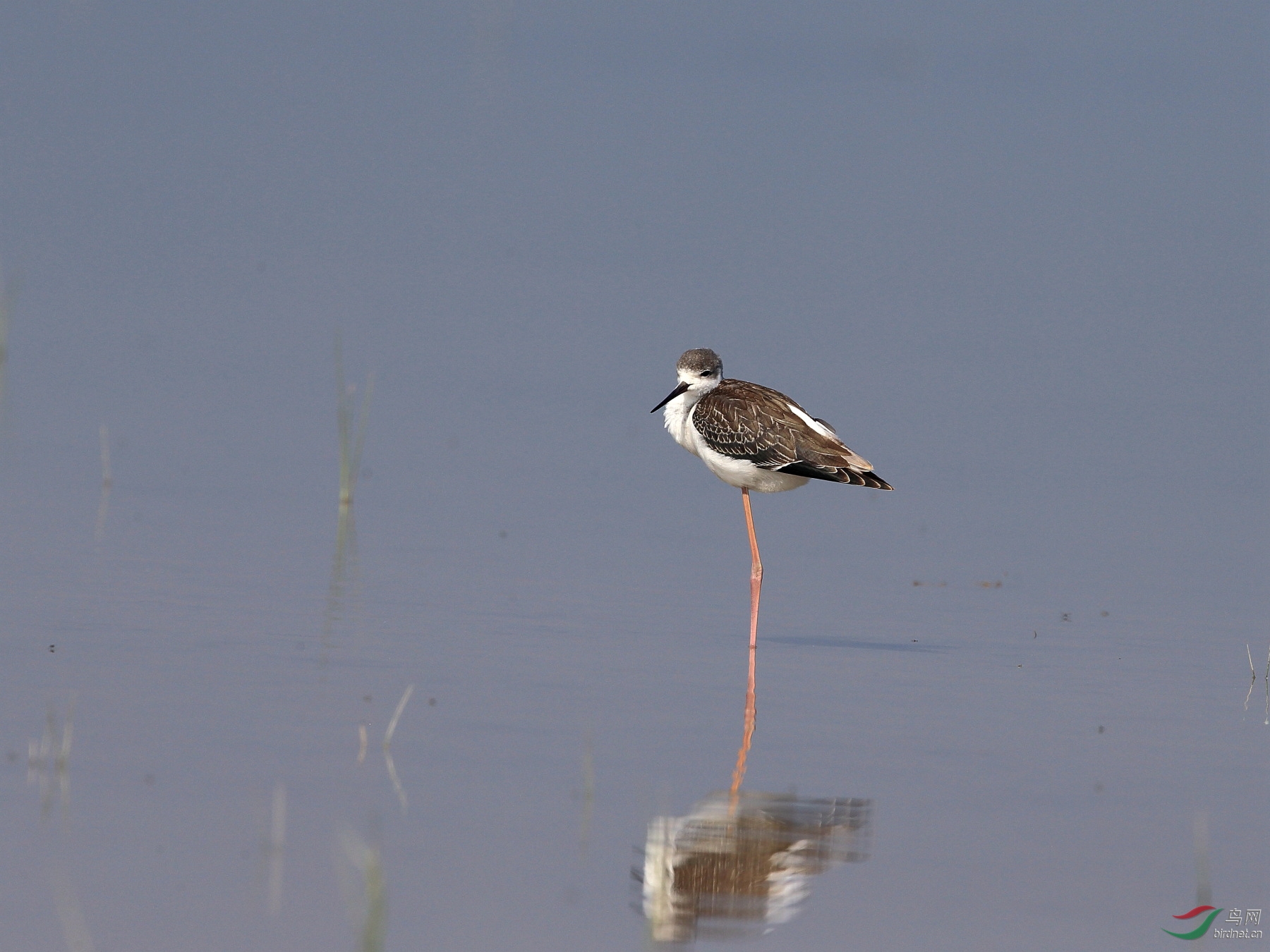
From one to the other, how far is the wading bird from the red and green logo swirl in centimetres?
385

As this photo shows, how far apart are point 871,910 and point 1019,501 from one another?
23.5 feet

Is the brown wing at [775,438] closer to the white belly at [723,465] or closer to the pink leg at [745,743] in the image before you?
the white belly at [723,465]

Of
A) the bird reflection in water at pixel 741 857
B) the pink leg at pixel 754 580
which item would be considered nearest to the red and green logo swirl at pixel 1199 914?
the bird reflection in water at pixel 741 857

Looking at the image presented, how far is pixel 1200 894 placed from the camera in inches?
238

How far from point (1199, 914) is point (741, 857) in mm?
1375

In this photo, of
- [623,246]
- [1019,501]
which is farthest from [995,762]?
[623,246]

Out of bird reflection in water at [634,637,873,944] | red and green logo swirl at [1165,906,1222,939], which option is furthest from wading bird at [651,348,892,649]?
red and green logo swirl at [1165,906,1222,939]

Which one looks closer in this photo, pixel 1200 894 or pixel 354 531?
pixel 1200 894

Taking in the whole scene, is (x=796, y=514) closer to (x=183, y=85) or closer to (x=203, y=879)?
(x=203, y=879)

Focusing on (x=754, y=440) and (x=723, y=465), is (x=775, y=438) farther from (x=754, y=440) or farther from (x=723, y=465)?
(x=723, y=465)
